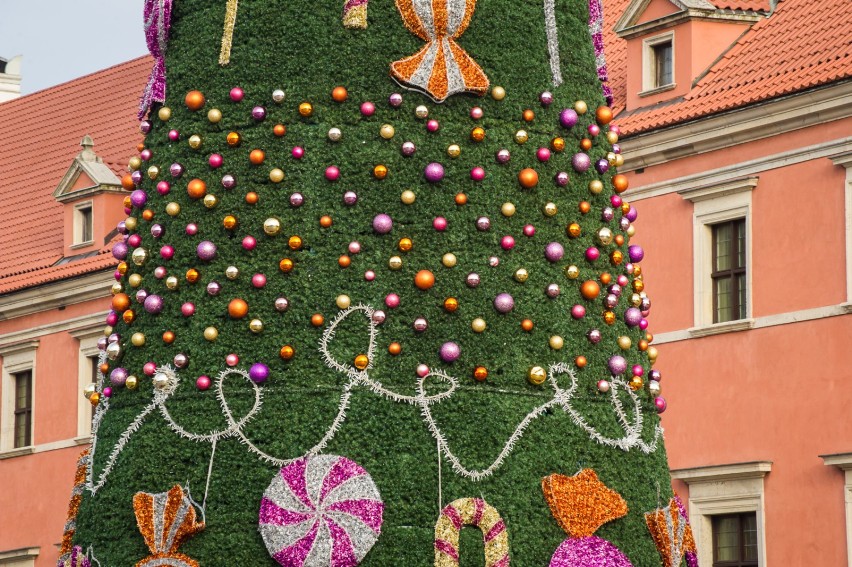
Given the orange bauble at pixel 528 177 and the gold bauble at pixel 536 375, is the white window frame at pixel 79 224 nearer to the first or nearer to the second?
the orange bauble at pixel 528 177

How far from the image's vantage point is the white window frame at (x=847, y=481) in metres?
22.5

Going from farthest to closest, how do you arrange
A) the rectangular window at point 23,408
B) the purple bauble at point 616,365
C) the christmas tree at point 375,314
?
the rectangular window at point 23,408
the purple bauble at point 616,365
the christmas tree at point 375,314

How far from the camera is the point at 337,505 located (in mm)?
8203

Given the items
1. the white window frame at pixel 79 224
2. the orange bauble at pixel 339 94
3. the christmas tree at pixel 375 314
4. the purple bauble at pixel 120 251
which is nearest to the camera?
the christmas tree at pixel 375 314

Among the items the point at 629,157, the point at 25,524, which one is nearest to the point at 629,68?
the point at 629,157

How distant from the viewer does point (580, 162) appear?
8.97 m

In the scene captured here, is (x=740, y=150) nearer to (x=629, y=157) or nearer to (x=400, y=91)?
(x=629, y=157)

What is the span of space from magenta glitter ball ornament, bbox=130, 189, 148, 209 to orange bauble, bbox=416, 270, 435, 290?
4.69ft

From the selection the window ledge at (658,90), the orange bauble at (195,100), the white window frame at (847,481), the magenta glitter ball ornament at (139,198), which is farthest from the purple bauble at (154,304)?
the window ledge at (658,90)

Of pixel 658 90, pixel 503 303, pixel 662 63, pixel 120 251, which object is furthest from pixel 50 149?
pixel 503 303

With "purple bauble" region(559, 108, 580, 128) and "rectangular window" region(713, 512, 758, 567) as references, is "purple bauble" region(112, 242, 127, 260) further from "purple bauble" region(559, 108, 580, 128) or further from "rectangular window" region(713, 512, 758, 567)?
"rectangular window" region(713, 512, 758, 567)

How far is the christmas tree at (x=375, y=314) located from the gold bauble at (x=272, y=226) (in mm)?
15

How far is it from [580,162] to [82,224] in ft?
85.3

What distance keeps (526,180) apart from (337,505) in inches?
66.1
